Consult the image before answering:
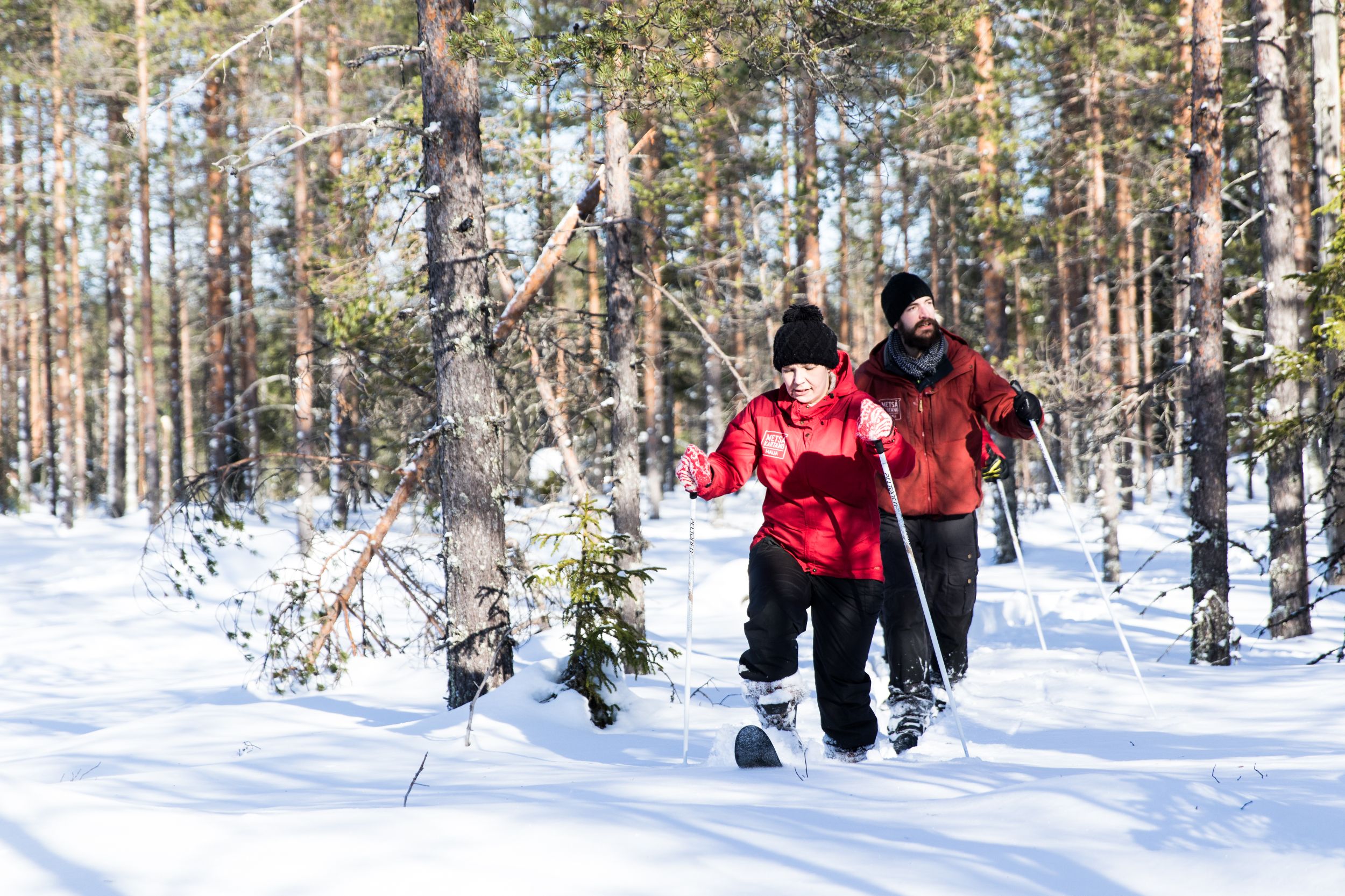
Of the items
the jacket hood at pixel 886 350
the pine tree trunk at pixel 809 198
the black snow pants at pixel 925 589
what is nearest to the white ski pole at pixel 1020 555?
the black snow pants at pixel 925 589

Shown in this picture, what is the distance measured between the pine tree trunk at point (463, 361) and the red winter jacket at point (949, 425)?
2.50 metres

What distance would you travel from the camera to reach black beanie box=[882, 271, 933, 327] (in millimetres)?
4668

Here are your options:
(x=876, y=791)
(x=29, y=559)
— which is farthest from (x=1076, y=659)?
(x=29, y=559)

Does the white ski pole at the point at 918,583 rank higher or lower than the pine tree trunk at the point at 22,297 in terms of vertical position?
lower

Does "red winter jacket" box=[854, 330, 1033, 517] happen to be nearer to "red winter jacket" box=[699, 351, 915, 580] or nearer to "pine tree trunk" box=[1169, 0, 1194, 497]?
"red winter jacket" box=[699, 351, 915, 580]

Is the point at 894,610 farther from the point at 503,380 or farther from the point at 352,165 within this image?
the point at 352,165

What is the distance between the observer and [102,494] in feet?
127

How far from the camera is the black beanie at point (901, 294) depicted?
4.67m

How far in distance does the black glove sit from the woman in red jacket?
830 millimetres

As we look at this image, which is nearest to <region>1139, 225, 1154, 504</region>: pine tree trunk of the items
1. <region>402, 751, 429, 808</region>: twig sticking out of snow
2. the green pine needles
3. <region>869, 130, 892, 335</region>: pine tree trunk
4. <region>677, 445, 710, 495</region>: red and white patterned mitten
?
<region>869, 130, 892, 335</region>: pine tree trunk

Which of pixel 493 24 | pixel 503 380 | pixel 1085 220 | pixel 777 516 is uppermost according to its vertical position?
pixel 1085 220

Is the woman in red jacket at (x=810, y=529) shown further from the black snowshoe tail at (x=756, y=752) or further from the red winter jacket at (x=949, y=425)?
the red winter jacket at (x=949, y=425)

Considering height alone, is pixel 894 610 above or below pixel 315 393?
below

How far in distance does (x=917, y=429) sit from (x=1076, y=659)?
3.29 meters
